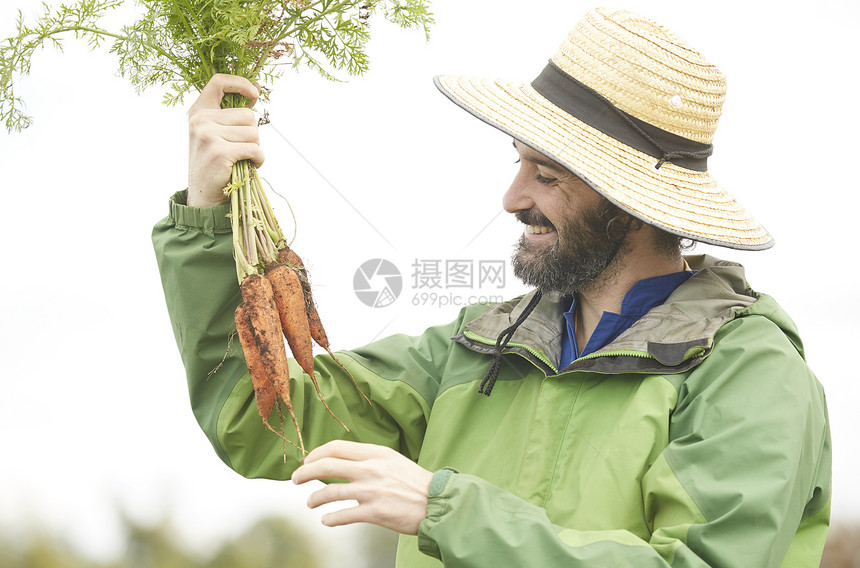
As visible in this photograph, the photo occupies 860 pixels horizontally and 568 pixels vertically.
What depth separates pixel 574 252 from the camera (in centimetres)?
139

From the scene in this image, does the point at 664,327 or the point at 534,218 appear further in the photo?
the point at 534,218

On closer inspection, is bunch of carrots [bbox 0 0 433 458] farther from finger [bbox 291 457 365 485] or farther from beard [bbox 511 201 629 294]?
beard [bbox 511 201 629 294]

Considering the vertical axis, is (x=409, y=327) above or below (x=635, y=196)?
below

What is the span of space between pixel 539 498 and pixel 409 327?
1.15m

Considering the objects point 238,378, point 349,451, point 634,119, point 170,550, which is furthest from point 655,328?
point 170,550

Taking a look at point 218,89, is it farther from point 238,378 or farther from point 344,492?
point 344,492

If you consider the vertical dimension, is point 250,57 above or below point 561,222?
above

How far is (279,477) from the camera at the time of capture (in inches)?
57.6

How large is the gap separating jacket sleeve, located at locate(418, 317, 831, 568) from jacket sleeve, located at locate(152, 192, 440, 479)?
452mm

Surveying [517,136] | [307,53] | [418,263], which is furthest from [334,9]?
[418,263]

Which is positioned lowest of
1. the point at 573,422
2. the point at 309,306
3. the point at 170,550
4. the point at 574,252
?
the point at 170,550

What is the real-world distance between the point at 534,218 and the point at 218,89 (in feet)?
1.87

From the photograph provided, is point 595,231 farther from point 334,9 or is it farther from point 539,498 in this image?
point 334,9
